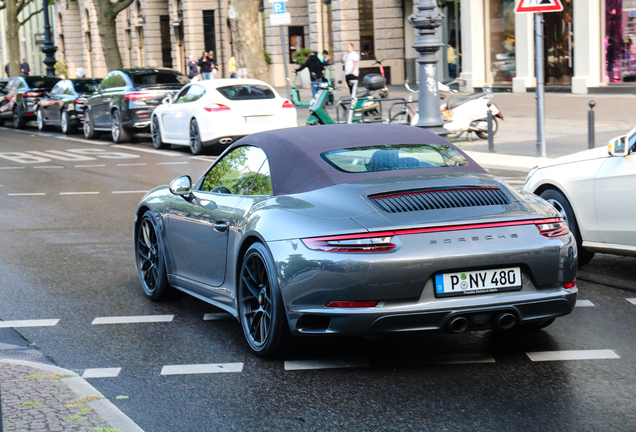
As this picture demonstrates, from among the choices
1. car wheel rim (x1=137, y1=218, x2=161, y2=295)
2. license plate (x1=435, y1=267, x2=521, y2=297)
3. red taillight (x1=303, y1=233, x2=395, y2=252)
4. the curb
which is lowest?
the curb

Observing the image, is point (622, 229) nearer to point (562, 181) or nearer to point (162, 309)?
point (562, 181)

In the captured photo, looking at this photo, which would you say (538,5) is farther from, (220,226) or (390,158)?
(220,226)

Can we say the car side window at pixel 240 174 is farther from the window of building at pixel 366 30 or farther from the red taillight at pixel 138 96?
the window of building at pixel 366 30

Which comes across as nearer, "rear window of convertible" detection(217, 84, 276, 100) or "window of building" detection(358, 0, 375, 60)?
"rear window of convertible" detection(217, 84, 276, 100)

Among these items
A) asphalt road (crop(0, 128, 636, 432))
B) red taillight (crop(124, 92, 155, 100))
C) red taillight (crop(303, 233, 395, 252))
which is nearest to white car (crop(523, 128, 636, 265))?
asphalt road (crop(0, 128, 636, 432))

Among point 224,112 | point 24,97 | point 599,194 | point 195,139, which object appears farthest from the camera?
point 24,97

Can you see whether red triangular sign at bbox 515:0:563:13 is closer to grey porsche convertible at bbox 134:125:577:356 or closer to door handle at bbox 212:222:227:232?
grey porsche convertible at bbox 134:125:577:356

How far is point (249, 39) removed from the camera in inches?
1072

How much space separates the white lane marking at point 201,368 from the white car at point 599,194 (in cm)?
329

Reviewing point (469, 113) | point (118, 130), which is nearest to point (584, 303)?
point (469, 113)

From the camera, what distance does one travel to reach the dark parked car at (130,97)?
70.8ft

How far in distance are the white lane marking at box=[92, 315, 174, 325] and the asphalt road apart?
0.09 ft

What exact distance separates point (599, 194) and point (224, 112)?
11.6 metres

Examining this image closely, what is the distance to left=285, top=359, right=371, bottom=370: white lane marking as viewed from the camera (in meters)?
5.13
